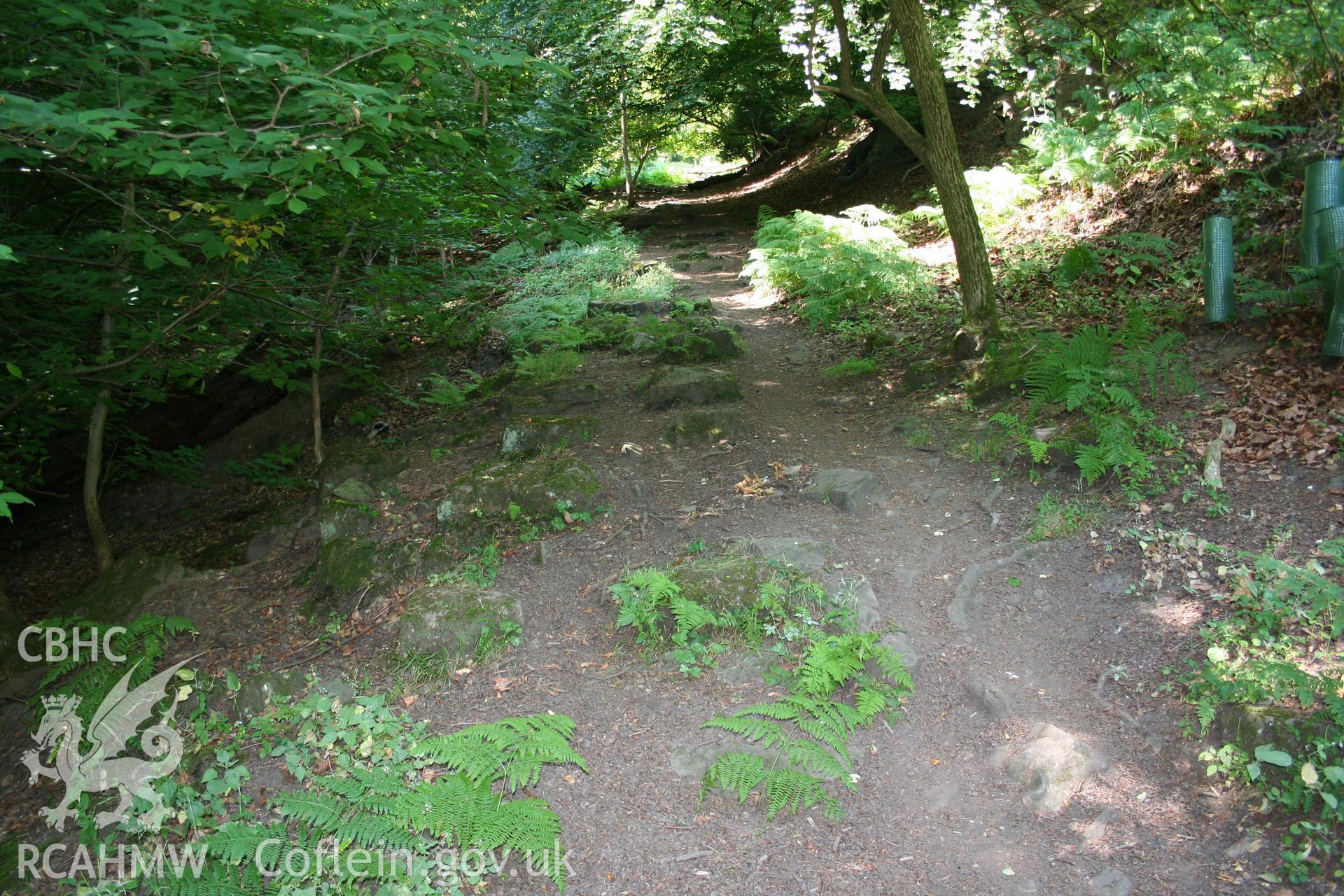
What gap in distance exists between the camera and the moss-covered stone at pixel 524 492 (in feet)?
19.1

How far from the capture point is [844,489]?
222 inches

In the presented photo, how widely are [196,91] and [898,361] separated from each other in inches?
246

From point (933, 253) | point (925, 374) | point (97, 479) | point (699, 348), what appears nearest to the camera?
point (97, 479)

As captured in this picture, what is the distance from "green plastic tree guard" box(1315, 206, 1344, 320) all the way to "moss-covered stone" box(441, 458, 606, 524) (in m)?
5.19

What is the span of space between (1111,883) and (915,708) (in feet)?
3.63

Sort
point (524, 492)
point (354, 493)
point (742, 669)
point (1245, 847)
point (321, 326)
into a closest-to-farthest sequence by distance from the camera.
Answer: point (1245, 847), point (742, 669), point (524, 492), point (354, 493), point (321, 326)

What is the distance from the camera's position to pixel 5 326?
17.5ft

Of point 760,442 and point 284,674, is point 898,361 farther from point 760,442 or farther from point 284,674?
point 284,674

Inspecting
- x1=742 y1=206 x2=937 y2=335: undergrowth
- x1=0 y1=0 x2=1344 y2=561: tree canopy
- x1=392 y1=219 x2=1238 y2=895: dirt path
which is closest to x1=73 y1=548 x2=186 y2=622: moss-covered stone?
x1=0 y1=0 x2=1344 y2=561: tree canopy

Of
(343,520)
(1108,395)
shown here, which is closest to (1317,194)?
(1108,395)

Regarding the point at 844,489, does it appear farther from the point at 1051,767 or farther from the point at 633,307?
the point at 633,307

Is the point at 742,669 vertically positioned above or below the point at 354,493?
below

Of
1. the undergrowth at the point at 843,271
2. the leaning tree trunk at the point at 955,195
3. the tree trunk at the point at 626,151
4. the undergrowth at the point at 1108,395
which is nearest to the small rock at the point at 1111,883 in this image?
the undergrowth at the point at 1108,395

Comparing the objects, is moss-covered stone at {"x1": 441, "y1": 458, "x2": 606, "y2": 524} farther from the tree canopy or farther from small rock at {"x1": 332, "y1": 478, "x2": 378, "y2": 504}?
the tree canopy
